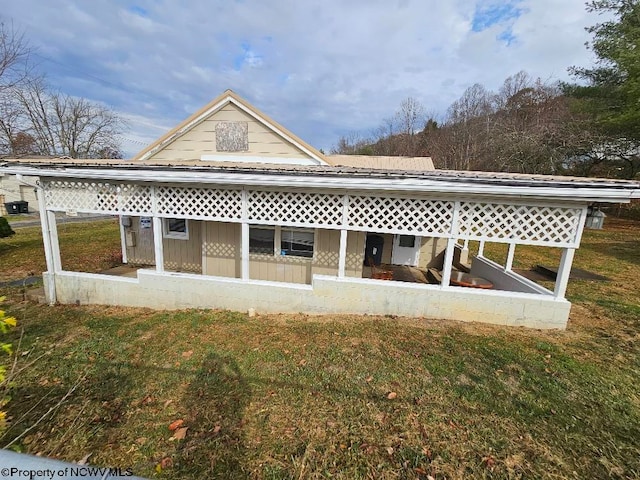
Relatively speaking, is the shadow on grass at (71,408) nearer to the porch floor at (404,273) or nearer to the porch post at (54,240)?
the porch post at (54,240)

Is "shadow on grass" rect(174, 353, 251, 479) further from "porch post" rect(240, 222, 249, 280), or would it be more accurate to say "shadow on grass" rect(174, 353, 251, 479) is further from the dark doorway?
the dark doorway

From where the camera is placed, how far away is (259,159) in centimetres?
808

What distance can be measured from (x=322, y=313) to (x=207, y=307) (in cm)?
254

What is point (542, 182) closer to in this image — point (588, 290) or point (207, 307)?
point (588, 290)

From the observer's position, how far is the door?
10.9 meters

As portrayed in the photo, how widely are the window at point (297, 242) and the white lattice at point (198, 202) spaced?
1770mm

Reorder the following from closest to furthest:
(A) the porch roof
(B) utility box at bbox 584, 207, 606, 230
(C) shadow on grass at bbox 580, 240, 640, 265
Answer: (A) the porch roof
(B) utility box at bbox 584, 207, 606, 230
(C) shadow on grass at bbox 580, 240, 640, 265

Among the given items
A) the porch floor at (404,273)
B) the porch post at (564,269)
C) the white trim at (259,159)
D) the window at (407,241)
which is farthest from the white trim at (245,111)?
the porch post at (564,269)

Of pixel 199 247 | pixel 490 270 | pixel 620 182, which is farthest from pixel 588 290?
pixel 199 247

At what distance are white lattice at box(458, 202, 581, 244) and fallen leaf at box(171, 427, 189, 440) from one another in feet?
17.3

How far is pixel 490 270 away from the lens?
320 inches

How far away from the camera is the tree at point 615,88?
545 inches

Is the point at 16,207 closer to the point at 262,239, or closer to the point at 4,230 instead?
the point at 4,230

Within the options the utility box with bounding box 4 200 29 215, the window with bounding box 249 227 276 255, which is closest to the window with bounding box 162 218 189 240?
the window with bounding box 249 227 276 255
